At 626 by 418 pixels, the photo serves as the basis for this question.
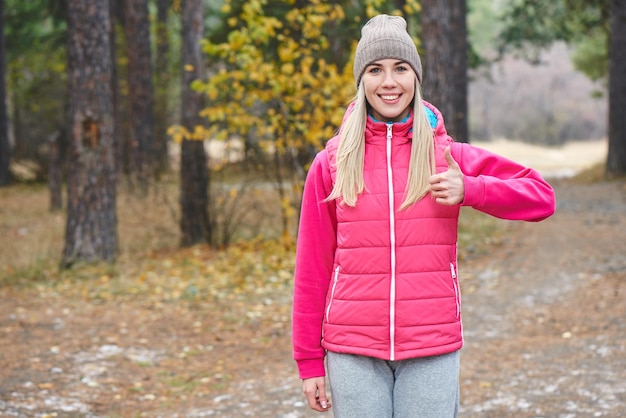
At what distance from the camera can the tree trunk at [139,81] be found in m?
19.3

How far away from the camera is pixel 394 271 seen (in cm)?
271

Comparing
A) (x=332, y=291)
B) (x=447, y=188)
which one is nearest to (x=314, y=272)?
(x=332, y=291)

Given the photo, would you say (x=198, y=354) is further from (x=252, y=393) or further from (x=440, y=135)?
(x=440, y=135)

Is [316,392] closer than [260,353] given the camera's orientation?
Yes

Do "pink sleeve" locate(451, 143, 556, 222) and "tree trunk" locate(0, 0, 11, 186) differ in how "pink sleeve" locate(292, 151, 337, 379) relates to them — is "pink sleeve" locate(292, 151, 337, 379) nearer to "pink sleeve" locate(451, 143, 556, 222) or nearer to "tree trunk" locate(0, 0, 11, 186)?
"pink sleeve" locate(451, 143, 556, 222)

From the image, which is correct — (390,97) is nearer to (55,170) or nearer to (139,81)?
(55,170)

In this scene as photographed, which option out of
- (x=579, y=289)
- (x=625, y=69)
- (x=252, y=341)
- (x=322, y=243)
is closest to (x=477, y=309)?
(x=579, y=289)

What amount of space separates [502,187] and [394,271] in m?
0.46

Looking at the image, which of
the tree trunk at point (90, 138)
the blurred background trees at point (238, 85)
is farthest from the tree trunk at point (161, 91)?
the tree trunk at point (90, 138)

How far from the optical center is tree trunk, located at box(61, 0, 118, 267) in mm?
10148

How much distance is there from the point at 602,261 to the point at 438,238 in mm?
8175

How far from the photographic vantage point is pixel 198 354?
282 inches

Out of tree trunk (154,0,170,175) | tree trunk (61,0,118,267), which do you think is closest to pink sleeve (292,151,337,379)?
tree trunk (61,0,118,267)

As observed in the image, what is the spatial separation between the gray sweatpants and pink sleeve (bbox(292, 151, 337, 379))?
15 centimetres
